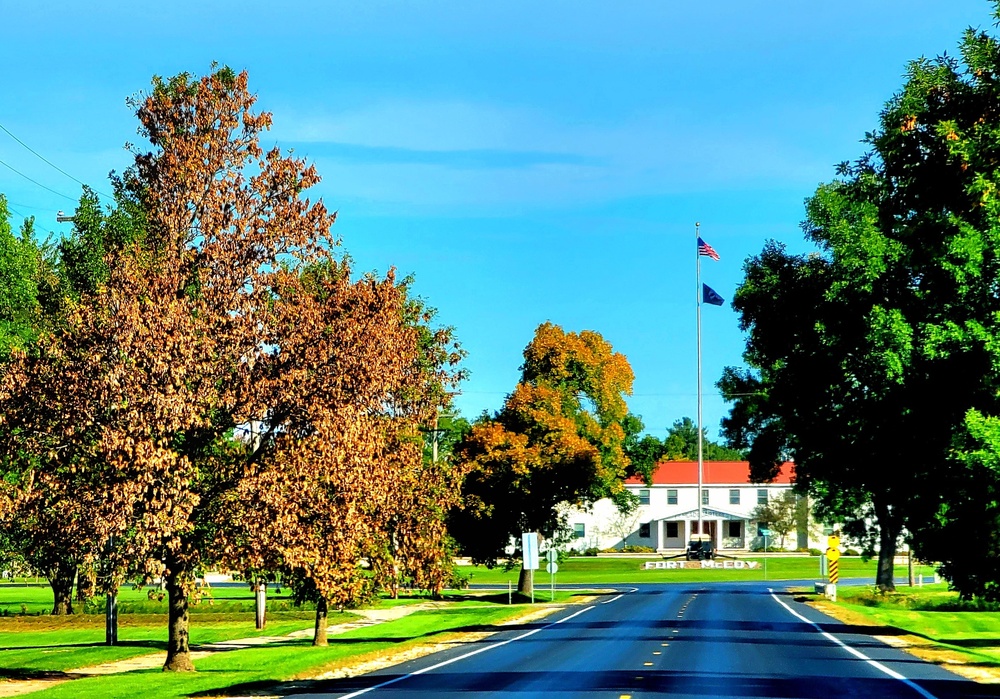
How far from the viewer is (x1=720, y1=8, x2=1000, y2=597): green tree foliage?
92.2 ft

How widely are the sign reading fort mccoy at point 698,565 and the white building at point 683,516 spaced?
23504 mm

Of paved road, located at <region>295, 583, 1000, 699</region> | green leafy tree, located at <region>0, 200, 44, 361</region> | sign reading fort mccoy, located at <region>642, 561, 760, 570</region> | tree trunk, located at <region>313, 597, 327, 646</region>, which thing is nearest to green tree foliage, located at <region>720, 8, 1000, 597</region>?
paved road, located at <region>295, 583, 1000, 699</region>

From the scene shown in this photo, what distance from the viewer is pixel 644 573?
9638cm

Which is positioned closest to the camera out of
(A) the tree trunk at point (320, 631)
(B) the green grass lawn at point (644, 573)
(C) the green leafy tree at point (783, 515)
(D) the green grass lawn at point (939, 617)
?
(D) the green grass lawn at point (939, 617)

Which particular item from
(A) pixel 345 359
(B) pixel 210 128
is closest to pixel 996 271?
(A) pixel 345 359

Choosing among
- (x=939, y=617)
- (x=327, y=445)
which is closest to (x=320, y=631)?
(x=327, y=445)

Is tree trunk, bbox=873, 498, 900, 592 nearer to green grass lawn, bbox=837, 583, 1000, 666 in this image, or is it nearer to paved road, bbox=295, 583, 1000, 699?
green grass lawn, bbox=837, 583, 1000, 666

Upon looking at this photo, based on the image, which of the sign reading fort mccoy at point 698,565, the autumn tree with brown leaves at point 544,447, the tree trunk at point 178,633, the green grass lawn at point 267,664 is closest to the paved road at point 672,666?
the green grass lawn at point 267,664

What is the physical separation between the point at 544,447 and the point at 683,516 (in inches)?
2726

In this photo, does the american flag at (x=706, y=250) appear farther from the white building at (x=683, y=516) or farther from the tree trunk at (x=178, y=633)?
the tree trunk at (x=178, y=633)

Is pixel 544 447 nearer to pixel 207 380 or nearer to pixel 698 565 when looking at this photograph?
pixel 207 380

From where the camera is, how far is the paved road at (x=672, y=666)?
21844 mm

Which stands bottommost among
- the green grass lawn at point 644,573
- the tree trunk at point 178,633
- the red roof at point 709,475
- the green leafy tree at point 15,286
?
the green grass lawn at point 644,573

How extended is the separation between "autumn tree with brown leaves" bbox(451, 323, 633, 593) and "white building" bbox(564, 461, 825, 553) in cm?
6201
